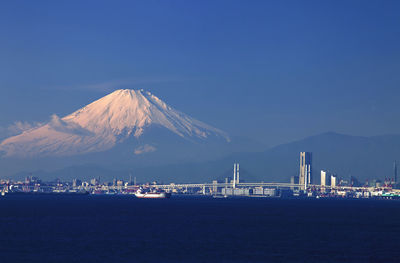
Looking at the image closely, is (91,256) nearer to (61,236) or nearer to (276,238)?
(61,236)

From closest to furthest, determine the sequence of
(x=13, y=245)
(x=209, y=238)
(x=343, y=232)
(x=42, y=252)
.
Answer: (x=42, y=252) < (x=13, y=245) < (x=209, y=238) < (x=343, y=232)

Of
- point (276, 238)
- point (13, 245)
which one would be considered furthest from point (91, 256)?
point (276, 238)

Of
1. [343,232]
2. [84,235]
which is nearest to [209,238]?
[84,235]

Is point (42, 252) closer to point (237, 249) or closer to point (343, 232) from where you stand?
point (237, 249)

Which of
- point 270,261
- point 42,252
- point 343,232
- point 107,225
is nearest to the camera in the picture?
point 270,261

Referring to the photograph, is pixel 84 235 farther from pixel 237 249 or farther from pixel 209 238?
pixel 237 249

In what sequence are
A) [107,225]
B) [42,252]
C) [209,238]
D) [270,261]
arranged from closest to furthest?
[270,261] → [42,252] → [209,238] → [107,225]

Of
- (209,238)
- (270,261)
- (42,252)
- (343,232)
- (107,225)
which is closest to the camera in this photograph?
(270,261)

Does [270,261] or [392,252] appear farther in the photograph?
[392,252]

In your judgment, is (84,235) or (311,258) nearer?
(311,258)
